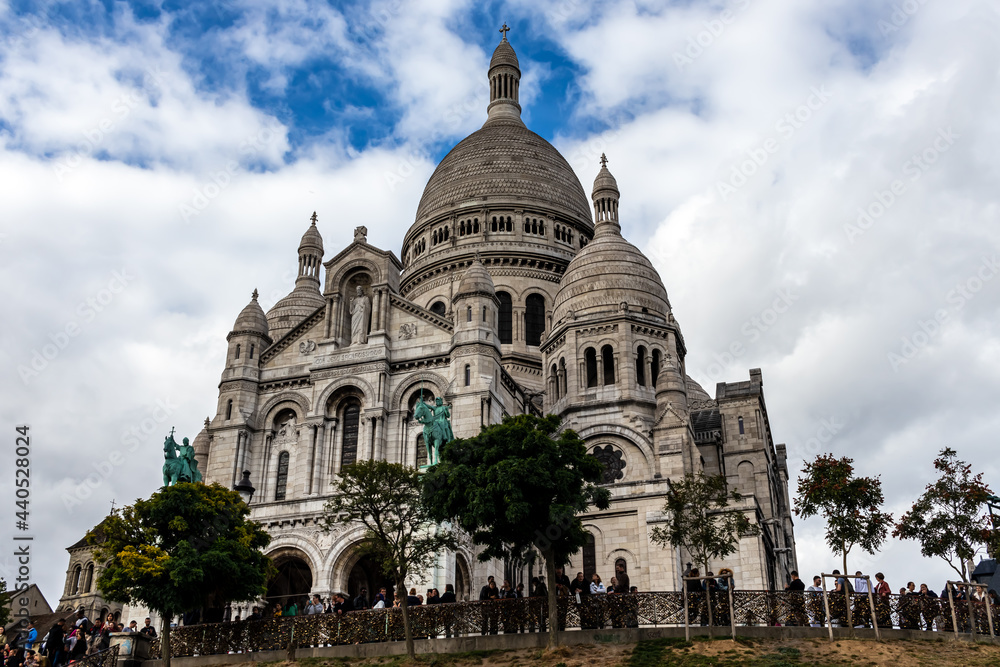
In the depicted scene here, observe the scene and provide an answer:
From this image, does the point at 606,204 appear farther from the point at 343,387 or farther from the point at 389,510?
the point at 389,510

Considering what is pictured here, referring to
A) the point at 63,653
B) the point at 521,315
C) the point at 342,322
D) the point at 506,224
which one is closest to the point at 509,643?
the point at 63,653

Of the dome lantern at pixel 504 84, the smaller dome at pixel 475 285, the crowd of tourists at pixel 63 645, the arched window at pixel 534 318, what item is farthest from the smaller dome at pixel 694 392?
the crowd of tourists at pixel 63 645

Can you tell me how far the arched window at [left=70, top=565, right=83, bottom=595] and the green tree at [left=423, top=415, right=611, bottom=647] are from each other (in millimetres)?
47889

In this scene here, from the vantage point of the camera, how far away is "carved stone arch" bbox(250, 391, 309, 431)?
43969 mm

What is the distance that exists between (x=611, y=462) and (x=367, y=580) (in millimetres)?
12720

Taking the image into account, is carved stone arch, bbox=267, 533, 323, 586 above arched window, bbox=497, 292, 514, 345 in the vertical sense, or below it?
below

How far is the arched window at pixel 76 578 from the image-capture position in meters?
65.4

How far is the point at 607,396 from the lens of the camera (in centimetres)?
4631

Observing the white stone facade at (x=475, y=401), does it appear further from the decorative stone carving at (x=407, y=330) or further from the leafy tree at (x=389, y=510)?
the leafy tree at (x=389, y=510)

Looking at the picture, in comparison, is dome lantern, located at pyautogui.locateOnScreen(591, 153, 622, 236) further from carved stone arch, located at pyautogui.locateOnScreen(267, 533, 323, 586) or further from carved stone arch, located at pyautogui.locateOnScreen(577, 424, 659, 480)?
carved stone arch, located at pyautogui.locateOnScreen(267, 533, 323, 586)

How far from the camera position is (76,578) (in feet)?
217

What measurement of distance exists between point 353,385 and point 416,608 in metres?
17.6

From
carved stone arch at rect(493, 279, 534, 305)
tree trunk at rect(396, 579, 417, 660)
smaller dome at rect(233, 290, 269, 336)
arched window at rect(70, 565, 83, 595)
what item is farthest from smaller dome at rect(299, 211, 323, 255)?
tree trunk at rect(396, 579, 417, 660)

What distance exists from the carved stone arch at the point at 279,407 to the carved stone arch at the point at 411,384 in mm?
4422
